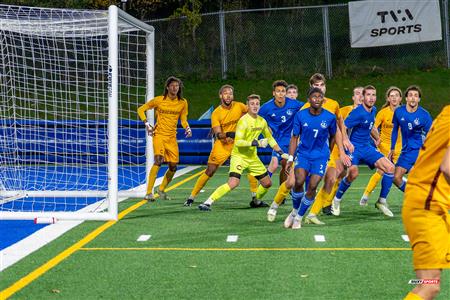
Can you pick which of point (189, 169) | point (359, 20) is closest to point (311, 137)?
point (189, 169)

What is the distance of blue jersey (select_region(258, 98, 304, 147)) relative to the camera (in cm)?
1443

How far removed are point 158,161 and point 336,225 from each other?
4.11 metres

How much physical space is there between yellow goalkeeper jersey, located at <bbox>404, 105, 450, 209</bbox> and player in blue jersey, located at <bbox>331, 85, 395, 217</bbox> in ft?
24.7

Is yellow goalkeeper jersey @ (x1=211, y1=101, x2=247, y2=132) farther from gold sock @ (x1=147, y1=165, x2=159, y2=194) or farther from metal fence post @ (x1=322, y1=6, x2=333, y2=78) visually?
metal fence post @ (x1=322, y1=6, x2=333, y2=78)

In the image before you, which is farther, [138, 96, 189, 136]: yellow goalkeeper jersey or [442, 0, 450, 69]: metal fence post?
[442, 0, 450, 69]: metal fence post

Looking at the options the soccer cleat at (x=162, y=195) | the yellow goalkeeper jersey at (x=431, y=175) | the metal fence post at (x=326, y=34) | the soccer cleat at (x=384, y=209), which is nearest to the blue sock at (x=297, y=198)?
the soccer cleat at (x=384, y=209)

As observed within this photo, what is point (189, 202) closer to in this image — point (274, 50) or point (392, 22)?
point (392, 22)

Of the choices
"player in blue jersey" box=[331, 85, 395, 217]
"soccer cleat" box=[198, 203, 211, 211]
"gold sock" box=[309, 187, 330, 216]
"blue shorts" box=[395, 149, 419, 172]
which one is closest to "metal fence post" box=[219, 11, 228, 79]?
"soccer cleat" box=[198, 203, 211, 211]

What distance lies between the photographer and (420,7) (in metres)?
29.0

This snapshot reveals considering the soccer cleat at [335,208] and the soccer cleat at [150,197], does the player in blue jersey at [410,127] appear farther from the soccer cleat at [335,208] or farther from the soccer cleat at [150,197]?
the soccer cleat at [150,197]

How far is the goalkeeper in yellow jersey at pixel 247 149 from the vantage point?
1355cm

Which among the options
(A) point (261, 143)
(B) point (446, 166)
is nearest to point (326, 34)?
(A) point (261, 143)

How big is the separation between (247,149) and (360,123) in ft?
5.59

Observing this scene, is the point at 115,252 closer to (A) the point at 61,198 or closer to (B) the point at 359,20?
Result: (A) the point at 61,198
